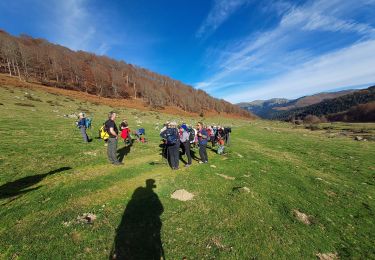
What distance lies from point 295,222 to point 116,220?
27.0 feet

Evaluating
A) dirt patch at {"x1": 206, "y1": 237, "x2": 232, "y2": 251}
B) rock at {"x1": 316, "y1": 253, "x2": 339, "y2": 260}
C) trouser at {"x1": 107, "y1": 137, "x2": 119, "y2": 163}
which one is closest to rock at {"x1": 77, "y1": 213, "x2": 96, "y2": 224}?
dirt patch at {"x1": 206, "y1": 237, "x2": 232, "y2": 251}

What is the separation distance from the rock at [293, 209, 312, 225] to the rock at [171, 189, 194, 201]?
5.43 m

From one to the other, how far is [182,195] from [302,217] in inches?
244

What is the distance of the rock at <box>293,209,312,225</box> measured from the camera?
393 inches

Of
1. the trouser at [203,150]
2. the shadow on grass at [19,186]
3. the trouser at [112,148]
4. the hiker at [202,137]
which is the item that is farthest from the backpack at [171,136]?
the shadow on grass at [19,186]

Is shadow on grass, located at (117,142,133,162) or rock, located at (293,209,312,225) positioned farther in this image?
shadow on grass, located at (117,142,133,162)

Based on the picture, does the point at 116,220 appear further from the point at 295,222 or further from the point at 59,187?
the point at 295,222

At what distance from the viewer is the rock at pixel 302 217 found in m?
9.98

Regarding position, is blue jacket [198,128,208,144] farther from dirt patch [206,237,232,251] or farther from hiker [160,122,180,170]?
dirt patch [206,237,232,251]

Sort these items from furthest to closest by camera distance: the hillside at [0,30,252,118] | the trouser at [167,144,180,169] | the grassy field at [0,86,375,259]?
the hillside at [0,30,252,118] → the trouser at [167,144,180,169] → the grassy field at [0,86,375,259]

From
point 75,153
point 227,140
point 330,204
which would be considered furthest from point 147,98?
point 330,204

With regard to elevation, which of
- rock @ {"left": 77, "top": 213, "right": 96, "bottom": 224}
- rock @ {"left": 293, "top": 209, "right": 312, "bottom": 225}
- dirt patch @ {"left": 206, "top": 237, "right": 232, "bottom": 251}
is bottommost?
rock @ {"left": 293, "top": 209, "right": 312, "bottom": 225}

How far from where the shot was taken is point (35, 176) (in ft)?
39.4

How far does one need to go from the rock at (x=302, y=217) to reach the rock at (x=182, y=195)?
17.8 feet
